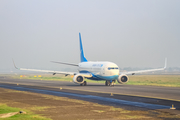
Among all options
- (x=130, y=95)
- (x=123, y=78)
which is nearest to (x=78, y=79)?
(x=123, y=78)

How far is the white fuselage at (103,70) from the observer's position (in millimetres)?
46594

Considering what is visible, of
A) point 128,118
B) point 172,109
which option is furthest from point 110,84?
point 128,118

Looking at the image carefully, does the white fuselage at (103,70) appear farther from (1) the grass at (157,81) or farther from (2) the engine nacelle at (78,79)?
(1) the grass at (157,81)

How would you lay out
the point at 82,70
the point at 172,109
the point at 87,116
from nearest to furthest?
the point at 87,116 → the point at 172,109 → the point at 82,70

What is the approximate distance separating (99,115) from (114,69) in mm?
30148

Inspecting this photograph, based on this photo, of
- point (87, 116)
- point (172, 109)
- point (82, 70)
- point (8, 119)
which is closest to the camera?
point (8, 119)

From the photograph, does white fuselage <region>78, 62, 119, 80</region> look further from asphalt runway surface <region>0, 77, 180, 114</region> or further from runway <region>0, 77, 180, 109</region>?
asphalt runway surface <region>0, 77, 180, 114</region>

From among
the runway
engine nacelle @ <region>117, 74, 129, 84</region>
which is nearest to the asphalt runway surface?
the runway

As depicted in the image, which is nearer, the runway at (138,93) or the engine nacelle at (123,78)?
the runway at (138,93)

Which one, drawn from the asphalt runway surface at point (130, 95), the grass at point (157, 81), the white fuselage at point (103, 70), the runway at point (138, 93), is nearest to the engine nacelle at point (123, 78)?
the white fuselage at point (103, 70)

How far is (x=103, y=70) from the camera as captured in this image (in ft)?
156

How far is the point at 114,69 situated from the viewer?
46.8 metres

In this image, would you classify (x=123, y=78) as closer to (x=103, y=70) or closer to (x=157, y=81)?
(x=103, y=70)

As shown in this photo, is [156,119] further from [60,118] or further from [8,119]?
[8,119]
